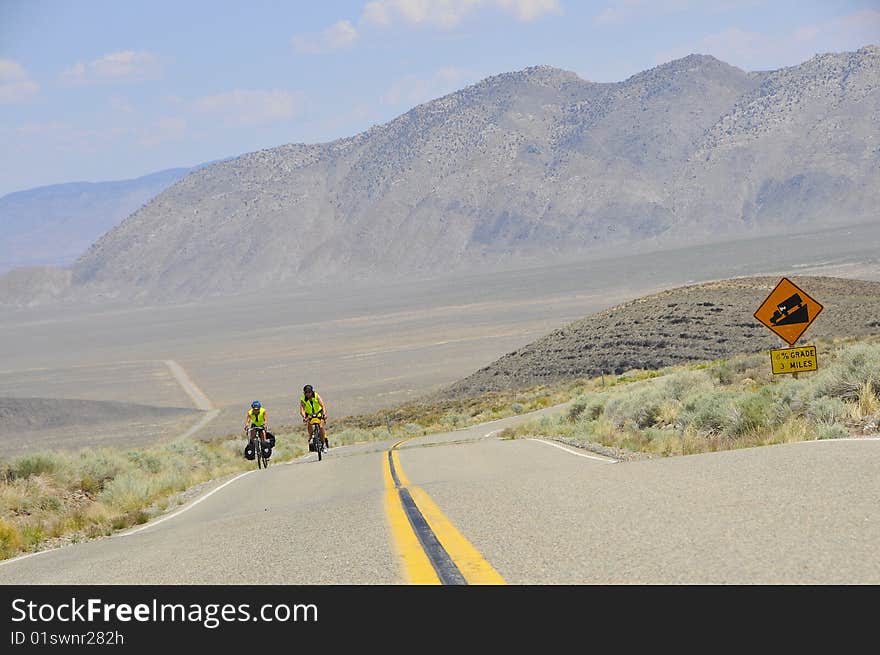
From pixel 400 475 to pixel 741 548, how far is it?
372 inches

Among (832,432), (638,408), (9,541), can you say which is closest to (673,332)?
(638,408)

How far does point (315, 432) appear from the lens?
22531mm

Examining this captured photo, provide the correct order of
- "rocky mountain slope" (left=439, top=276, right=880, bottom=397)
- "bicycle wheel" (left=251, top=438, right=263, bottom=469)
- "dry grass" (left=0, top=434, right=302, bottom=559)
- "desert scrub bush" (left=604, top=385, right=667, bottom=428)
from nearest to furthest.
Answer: "dry grass" (left=0, top=434, right=302, bottom=559), "desert scrub bush" (left=604, top=385, right=667, bottom=428), "bicycle wheel" (left=251, top=438, right=263, bottom=469), "rocky mountain slope" (left=439, top=276, right=880, bottom=397)

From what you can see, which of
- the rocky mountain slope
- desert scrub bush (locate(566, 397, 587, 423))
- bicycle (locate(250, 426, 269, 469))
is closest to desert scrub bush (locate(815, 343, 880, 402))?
desert scrub bush (locate(566, 397, 587, 423))

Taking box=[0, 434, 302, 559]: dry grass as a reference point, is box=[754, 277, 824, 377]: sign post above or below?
above

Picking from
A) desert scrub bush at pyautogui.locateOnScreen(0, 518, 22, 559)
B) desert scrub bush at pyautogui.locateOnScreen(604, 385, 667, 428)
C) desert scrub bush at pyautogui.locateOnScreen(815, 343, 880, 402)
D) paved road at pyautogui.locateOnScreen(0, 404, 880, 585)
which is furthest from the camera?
desert scrub bush at pyautogui.locateOnScreen(604, 385, 667, 428)

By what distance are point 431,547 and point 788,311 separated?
11.9 m

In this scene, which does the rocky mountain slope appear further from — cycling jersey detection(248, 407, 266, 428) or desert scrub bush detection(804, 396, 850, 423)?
desert scrub bush detection(804, 396, 850, 423)

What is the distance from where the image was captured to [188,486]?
20406mm

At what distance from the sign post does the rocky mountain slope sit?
34703mm

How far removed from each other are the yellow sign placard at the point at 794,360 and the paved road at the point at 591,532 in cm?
668

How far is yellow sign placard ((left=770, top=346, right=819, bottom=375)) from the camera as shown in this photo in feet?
55.8

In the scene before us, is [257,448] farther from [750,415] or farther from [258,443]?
[750,415]
